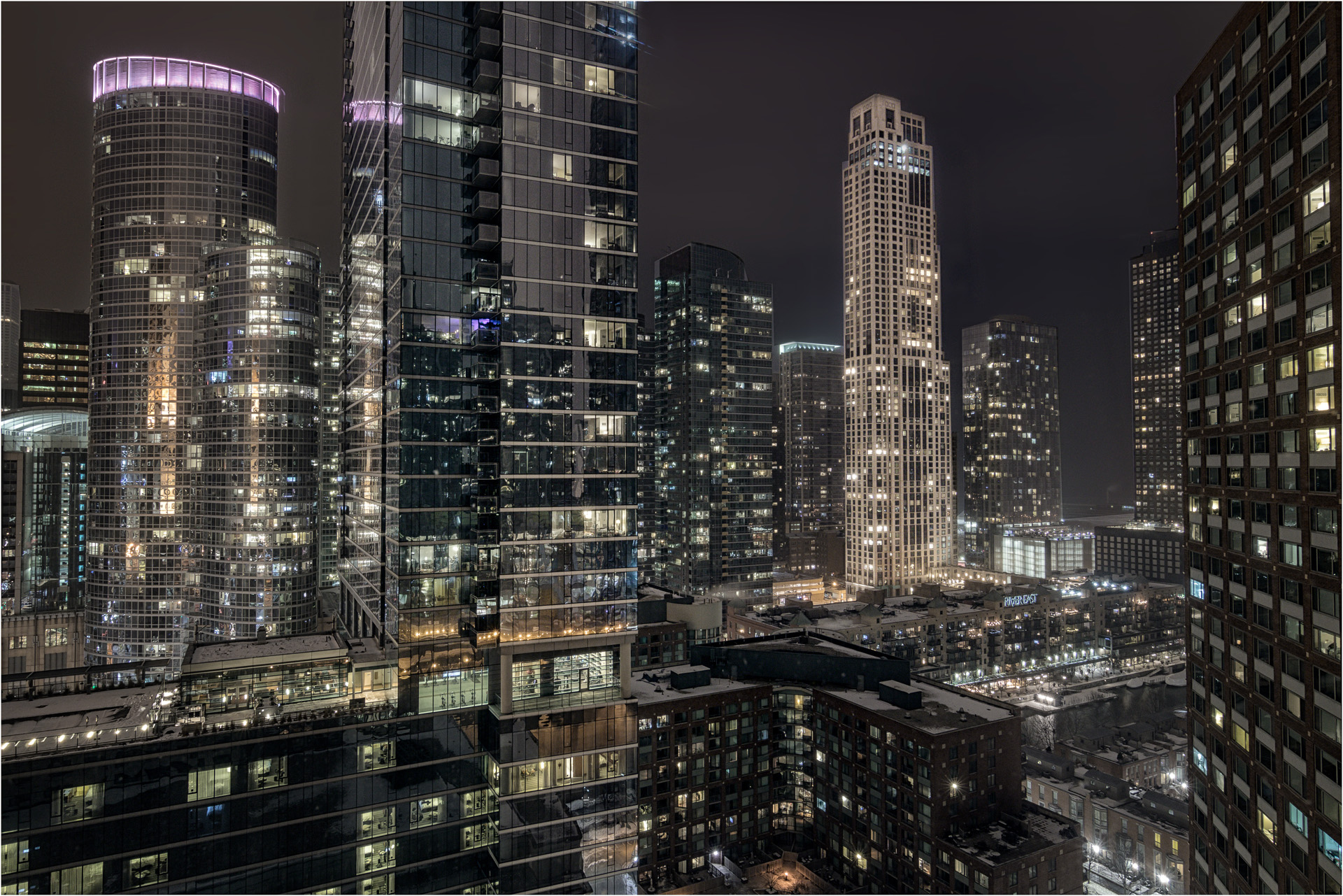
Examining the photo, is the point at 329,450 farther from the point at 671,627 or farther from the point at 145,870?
the point at 145,870

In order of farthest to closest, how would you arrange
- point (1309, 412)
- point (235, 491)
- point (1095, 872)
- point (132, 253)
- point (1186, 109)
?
point (132, 253), point (235, 491), point (1095, 872), point (1186, 109), point (1309, 412)

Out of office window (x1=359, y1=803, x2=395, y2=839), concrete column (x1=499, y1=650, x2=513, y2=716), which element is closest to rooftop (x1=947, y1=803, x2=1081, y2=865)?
concrete column (x1=499, y1=650, x2=513, y2=716)

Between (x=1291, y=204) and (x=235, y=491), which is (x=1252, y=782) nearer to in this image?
(x=1291, y=204)

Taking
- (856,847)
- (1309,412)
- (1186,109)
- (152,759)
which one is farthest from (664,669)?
(1186,109)

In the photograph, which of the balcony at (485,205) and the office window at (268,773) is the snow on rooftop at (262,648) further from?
the balcony at (485,205)

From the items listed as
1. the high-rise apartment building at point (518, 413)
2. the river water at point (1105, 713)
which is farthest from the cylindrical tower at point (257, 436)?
the river water at point (1105, 713)

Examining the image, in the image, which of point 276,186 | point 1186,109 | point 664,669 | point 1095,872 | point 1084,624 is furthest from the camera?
point 1084,624

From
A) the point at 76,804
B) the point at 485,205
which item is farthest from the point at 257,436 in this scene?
the point at 485,205
